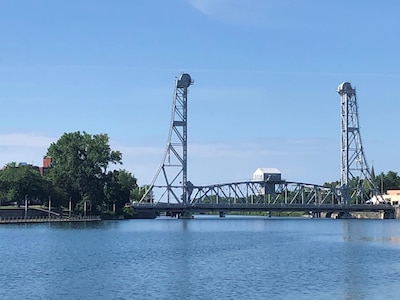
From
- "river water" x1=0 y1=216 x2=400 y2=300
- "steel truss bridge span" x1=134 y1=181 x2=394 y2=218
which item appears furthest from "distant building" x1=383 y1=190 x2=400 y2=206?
"river water" x1=0 y1=216 x2=400 y2=300

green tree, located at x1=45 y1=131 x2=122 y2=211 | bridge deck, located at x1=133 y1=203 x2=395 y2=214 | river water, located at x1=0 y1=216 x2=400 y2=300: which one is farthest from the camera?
bridge deck, located at x1=133 y1=203 x2=395 y2=214

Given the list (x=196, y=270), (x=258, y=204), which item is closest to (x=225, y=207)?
(x=258, y=204)

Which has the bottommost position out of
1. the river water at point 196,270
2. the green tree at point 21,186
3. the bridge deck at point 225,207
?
the river water at point 196,270

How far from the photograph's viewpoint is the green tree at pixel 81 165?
139m

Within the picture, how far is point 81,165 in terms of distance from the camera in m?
139

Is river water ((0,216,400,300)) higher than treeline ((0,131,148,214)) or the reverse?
the reverse

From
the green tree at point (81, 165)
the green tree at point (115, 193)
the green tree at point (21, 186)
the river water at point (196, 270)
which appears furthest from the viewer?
the green tree at point (115, 193)

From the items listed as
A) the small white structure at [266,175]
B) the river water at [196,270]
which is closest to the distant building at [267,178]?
the small white structure at [266,175]

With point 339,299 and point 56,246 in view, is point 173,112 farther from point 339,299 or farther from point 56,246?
point 339,299

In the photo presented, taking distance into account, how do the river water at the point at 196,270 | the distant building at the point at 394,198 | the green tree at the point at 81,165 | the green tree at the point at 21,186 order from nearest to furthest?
the river water at the point at 196,270, the green tree at the point at 21,186, the green tree at the point at 81,165, the distant building at the point at 394,198

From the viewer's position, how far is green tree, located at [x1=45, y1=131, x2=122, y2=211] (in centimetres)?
13862

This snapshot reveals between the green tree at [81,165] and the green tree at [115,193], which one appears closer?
the green tree at [81,165]

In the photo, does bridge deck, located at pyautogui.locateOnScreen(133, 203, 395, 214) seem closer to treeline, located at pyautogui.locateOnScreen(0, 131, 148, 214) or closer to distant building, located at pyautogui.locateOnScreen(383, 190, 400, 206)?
treeline, located at pyautogui.locateOnScreen(0, 131, 148, 214)

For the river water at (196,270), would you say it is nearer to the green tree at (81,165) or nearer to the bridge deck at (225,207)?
the green tree at (81,165)
